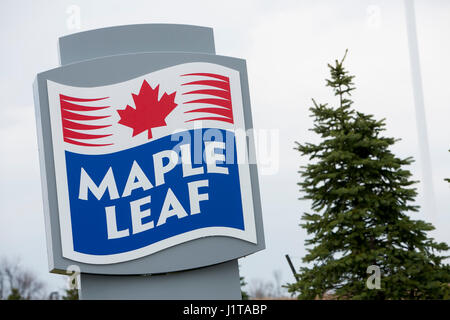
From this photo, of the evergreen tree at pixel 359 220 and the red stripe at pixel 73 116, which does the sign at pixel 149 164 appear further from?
the evergreen tree at pixel 359 220

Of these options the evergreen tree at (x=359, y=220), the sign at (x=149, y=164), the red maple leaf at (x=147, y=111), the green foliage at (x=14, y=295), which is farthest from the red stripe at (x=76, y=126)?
the green foliage at (x=14, y=295)

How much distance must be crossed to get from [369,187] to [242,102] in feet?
20.7

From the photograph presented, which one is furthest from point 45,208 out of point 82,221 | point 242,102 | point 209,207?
point 242,102

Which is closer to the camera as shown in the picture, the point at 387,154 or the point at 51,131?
the point at 51,131

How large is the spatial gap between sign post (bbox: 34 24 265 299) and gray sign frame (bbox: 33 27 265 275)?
0.6 inches

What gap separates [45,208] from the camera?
10.5 m

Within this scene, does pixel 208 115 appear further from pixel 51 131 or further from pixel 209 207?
pixel 51 131

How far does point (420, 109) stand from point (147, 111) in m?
10.5

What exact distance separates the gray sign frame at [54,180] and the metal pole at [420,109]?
7821 mm

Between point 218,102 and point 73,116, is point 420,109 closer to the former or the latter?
point 218,102

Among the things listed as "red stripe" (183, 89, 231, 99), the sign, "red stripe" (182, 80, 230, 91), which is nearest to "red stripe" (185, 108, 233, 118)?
the sign
